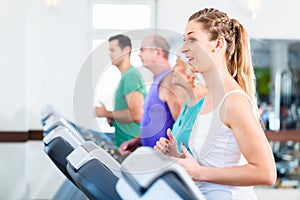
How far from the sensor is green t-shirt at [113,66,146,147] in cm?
172

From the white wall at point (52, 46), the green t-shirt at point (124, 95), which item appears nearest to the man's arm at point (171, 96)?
the green t-shirt at point (124, 95)

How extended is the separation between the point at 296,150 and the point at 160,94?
3127 mm

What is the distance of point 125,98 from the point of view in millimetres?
1874

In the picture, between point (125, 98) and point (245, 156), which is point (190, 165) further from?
point (125, 98)

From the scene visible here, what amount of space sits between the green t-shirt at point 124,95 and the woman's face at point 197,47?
0.39m

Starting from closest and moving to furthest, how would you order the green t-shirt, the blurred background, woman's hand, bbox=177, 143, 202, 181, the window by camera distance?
woman's hand, bbox=177, 143, 202, 181 → the green t-shirt → the blurred background → the window

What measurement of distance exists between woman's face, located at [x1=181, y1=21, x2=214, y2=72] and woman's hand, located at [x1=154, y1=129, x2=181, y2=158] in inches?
6.1

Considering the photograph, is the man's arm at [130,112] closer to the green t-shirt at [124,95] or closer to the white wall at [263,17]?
the green t-shirt at [124,95]

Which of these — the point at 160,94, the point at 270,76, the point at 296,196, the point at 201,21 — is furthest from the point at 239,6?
the point at 201,21

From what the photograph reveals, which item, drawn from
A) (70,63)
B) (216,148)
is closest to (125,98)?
(216,148)

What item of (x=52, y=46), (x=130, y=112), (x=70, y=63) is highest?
(x=130, y=112)

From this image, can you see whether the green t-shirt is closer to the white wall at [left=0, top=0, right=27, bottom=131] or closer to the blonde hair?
the blonde hair

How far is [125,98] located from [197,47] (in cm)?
64

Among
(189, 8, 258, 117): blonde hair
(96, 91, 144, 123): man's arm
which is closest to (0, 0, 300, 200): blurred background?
(96, 91, 144, 123): man's arm
